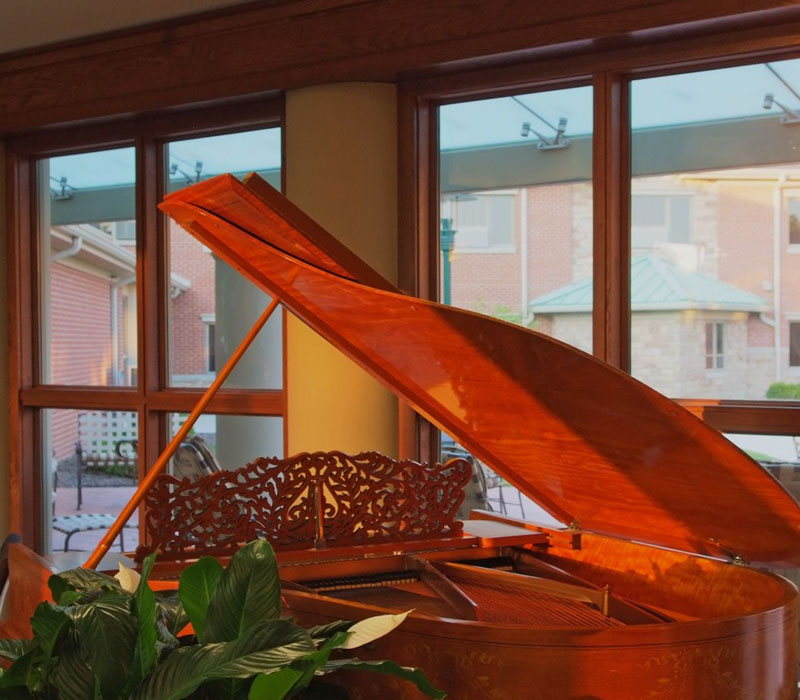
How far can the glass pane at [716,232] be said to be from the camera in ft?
10.2

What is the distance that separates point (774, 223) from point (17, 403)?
3.44 m

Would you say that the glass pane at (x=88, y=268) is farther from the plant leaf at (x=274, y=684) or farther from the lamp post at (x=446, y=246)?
the plant leaf at (x=274, y=684)

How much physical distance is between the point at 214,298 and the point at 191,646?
316cm

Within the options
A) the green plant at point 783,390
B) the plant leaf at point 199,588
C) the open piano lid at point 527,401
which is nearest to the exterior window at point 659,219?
the green plant at point 783,390

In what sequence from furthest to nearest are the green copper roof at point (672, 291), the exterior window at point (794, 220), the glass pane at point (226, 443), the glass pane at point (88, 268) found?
the glass pane at point (88, 268) < the glass pane at point (226, 443) < the green copper roof at point (672, 291) < the exterior window at point (794, 220)

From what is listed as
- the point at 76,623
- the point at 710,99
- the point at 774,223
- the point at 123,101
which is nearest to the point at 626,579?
the point at 76,623

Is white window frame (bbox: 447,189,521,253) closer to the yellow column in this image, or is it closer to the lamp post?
the lamp post

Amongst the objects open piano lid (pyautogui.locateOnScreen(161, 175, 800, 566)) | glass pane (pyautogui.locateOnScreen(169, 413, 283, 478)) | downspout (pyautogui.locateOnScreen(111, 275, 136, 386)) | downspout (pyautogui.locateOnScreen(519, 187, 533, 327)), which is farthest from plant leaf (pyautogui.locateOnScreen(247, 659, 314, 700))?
downspout (pyautogui.locateOnScreen(111, 275, 136, 386))

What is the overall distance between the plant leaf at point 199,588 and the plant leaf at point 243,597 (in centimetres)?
4

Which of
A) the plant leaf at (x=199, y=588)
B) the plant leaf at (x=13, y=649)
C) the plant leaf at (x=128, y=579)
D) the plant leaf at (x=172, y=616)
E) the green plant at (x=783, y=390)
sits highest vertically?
the green plant at (x=783, y=390)

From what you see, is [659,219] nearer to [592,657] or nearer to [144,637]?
[592,657]

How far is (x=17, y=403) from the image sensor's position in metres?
4.73

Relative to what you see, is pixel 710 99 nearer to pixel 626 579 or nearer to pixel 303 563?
pixel 626 579

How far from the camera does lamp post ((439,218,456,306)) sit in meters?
3.73
